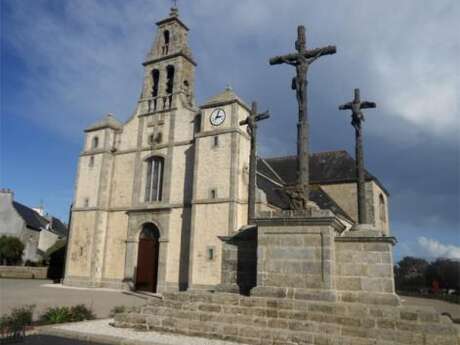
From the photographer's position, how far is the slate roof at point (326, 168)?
92.2 ft

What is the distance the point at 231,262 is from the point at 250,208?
9.28 ft

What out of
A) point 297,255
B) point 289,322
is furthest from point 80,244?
point 289,322

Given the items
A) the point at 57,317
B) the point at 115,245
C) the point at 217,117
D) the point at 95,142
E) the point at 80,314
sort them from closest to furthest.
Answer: the point at 57,317, the point at 80,314, the point at 217,117, the point at 115,245, the point at 95,142

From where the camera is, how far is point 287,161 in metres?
32.4

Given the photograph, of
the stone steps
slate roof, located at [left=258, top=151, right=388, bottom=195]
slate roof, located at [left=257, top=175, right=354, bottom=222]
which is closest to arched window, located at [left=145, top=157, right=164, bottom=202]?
slate roof, located at [left=257, top=175, right=354, bottom=222]

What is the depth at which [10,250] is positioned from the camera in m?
32.8

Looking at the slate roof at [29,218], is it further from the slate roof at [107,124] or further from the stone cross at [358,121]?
the stone cross at [358,121]

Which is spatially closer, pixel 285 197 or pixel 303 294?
pixel 303 294

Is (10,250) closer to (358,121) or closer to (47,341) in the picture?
(47,341)

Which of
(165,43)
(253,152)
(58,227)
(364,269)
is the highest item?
(165,43)

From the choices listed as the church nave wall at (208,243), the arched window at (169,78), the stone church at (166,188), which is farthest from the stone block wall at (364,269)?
the arched window at (169,78)

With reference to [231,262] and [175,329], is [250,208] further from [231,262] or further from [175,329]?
[175,329]

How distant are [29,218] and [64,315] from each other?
1333 inches

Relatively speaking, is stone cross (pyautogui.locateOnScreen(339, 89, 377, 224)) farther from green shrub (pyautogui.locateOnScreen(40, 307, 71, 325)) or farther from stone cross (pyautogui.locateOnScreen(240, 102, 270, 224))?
green shrub (pyautogui.locateOnScreen(40, 307, 71, 325))
